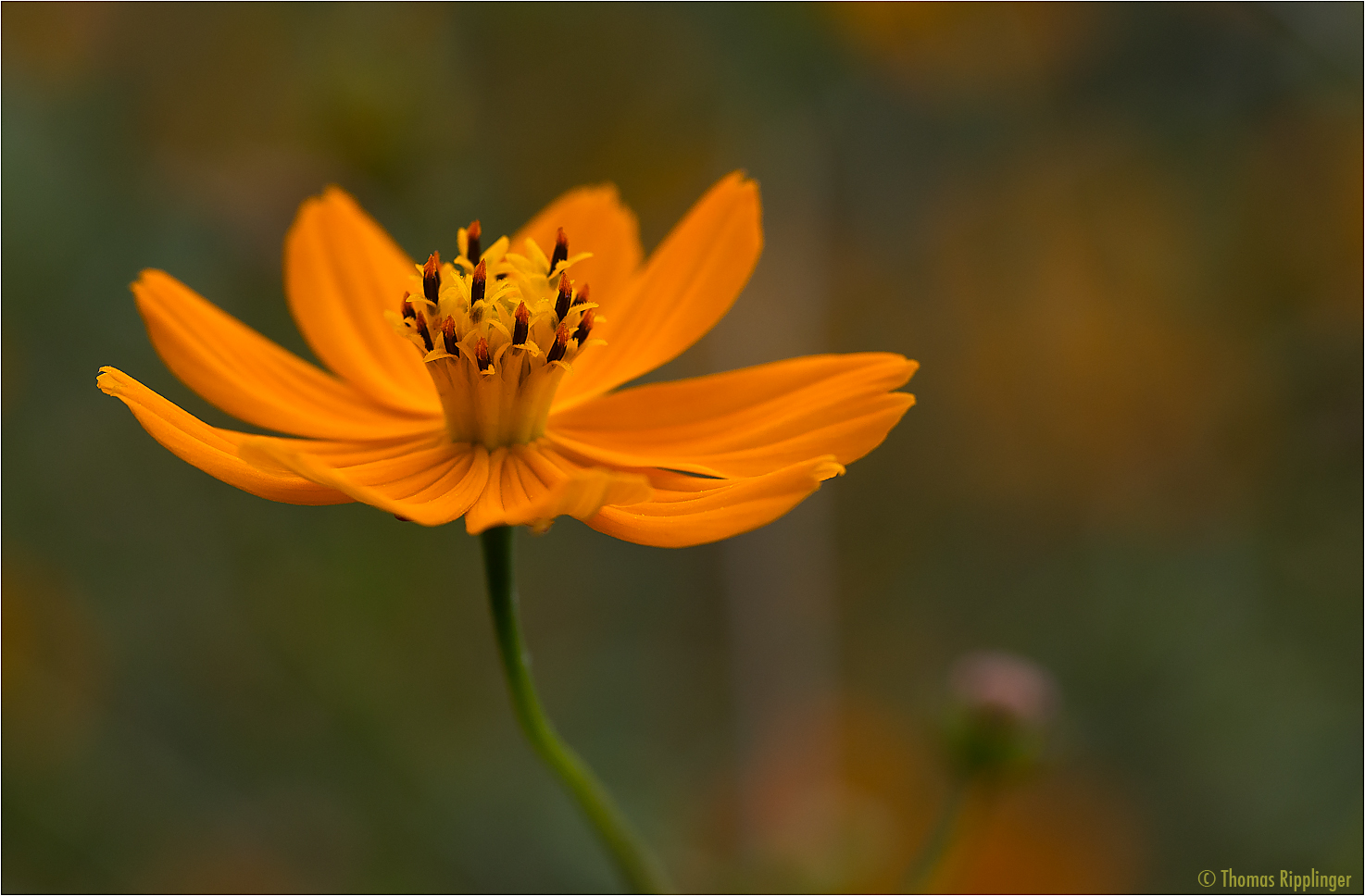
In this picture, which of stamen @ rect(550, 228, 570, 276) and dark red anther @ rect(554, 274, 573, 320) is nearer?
dark red anther @ rect(554, 274, 573, 320)

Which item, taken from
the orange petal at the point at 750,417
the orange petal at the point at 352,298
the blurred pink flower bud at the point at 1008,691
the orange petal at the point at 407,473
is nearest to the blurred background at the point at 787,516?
the blurred pink flower bud at the point at 1008,691

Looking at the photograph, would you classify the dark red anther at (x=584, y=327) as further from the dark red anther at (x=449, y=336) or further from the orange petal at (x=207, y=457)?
the orange petal at (x=207, y=457)

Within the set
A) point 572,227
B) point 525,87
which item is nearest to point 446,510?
point 572,227

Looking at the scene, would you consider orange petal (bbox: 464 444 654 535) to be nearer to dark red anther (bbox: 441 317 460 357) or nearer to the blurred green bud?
dark red anther (bbox: 441 317 460 357)

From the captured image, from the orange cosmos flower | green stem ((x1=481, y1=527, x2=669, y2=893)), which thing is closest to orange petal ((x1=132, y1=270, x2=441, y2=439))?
the orange cosmos flower

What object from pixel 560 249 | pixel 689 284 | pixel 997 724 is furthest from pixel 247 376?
pixel 997 724

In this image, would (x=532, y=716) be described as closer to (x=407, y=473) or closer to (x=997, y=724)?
(x=407, y=473)
